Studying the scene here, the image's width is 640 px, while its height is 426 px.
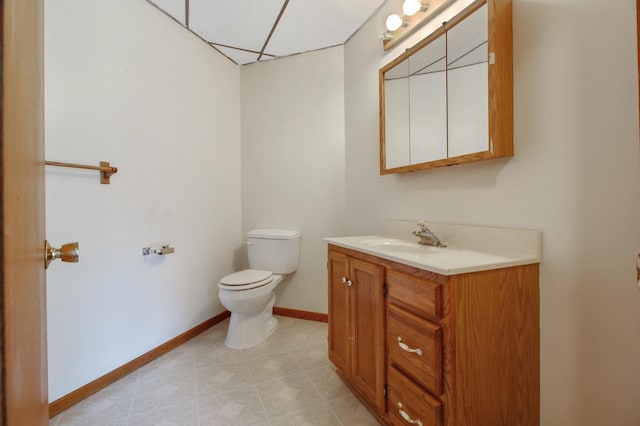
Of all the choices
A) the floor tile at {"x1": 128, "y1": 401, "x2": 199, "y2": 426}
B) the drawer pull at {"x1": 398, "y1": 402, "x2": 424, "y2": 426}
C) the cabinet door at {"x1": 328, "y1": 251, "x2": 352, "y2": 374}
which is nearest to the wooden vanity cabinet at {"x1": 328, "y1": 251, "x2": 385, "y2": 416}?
the cabinet door at {"x1": 328, "y1": 251, "x2": 352, "y2": 374}

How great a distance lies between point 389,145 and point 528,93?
781 millimetres

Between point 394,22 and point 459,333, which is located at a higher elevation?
point 394,22

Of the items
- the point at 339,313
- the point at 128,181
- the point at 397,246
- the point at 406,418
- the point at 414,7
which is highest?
the point at 414,7

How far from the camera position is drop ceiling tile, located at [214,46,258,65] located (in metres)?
2.42

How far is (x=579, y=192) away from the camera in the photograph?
2.99 ft

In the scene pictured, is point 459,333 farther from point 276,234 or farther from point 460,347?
point 276,234

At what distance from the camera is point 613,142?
839 millimetres

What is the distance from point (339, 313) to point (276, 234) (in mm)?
1037

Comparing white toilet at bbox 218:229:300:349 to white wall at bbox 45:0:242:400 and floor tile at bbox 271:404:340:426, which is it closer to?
white wall at bbox 45:0:242:400

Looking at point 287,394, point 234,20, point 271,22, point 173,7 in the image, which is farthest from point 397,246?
point 173,7

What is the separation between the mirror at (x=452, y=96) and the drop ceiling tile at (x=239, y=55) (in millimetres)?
1385

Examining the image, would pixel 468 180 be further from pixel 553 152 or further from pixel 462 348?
pixel 462 348

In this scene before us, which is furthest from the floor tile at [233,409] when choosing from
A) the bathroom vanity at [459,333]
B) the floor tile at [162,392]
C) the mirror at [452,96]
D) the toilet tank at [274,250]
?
the mirror at [452,96]

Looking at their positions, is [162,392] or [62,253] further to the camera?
[162,392]
